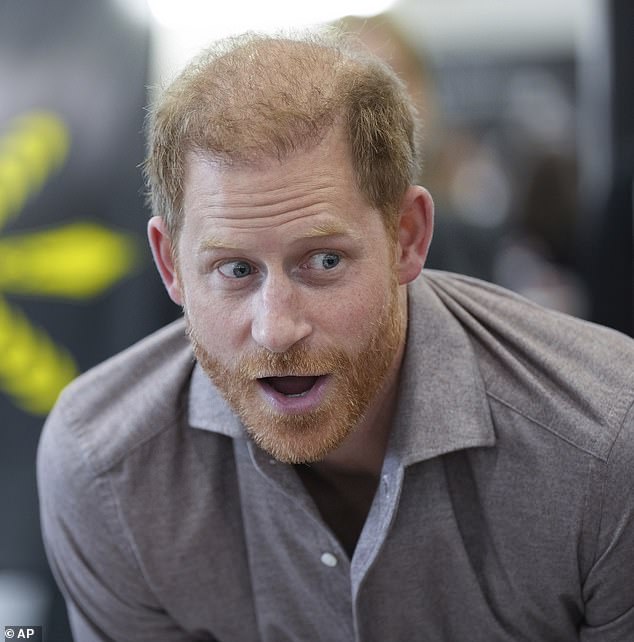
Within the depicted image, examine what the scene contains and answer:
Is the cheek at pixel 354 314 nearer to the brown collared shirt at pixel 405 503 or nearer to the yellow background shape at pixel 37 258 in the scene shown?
the brown collared shirt at pixel 405 503

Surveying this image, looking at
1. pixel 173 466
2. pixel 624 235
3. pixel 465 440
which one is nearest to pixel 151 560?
pixel 173 466

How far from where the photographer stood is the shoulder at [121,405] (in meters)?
1.38

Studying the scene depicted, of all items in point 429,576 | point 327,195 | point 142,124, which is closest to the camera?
point 327,195

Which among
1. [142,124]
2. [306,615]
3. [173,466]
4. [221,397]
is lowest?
[306,615]

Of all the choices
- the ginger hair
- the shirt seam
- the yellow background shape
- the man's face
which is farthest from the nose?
the yellow background shape

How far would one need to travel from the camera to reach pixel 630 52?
8.16 feet

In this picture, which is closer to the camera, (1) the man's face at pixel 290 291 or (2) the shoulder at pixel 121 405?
(1) the man's face at pixel 290 291

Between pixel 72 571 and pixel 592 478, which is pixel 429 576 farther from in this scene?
pixel 72 571

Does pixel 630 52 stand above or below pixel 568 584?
above

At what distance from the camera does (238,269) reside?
118 cm

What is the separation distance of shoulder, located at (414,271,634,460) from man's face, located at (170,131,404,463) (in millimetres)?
160

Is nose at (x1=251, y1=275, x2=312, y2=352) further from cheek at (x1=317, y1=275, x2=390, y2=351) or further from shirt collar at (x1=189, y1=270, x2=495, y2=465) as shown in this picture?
shirt collar at (x1=189, y1=270, x2=495, y2=465)

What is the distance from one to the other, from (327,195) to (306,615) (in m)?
0.57

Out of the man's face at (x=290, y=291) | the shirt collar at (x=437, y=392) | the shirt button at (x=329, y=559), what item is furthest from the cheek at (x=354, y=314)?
the shirt button at (x=329, y=559)
